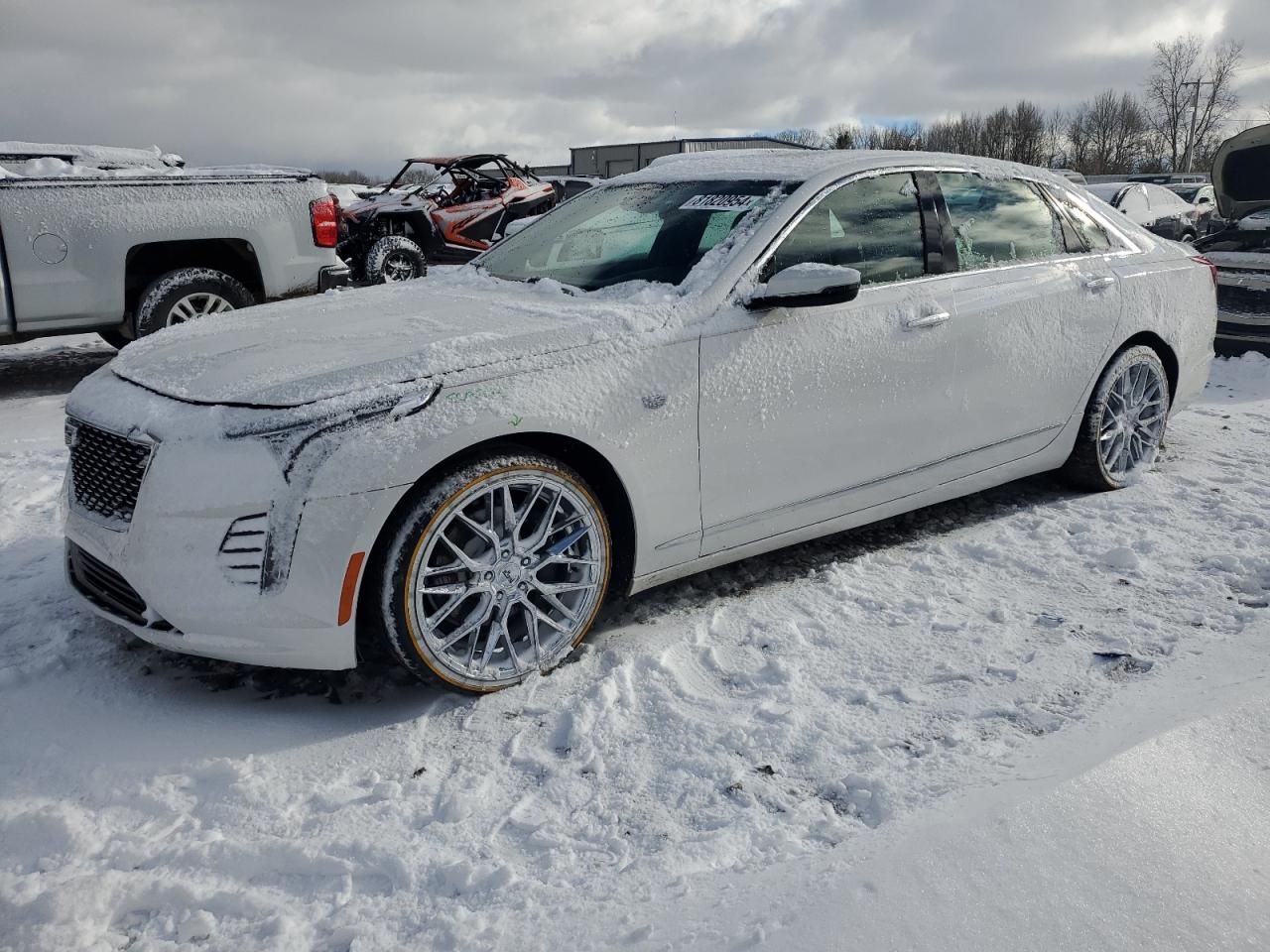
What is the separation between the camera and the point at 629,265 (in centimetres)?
358

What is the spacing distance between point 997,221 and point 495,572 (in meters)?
2.68

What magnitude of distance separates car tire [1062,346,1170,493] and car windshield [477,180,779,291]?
1.94 m

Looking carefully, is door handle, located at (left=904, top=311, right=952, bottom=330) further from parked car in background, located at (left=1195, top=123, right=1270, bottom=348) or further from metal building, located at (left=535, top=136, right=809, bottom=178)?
metal building, located at (left=535, top=136, right=809, bottom=178)

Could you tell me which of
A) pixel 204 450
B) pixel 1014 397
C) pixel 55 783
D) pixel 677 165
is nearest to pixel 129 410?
pixel 204 450

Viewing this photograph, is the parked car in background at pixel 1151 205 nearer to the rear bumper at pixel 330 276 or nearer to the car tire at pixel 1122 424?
the car tire at pixel 1122 424

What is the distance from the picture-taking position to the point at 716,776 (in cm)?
248

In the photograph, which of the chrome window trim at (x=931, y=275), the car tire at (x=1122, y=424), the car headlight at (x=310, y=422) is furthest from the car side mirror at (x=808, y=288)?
the car tire at (x=1122, y=424)

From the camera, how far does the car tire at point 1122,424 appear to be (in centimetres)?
444

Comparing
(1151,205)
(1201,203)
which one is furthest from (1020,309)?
(1201,203)

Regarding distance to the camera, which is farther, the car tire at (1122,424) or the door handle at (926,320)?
the car tire at (1122,424)

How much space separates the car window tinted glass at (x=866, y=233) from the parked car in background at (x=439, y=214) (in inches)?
342

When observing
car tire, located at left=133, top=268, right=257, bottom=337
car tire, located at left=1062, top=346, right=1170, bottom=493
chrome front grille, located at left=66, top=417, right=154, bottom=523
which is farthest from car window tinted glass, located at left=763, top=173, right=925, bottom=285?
car tire, located at left=133, top=268, right=257, bottom=337

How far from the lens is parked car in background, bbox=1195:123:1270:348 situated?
7.40 meters

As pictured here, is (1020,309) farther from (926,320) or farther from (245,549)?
(245,549)
